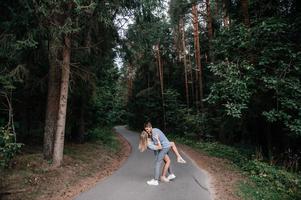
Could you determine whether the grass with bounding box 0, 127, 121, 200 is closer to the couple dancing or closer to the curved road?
the curved road

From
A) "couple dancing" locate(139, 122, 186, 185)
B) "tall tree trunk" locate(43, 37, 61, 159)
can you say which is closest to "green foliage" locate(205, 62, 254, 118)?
"couple dancing" locate(139, 122, 186, 185)

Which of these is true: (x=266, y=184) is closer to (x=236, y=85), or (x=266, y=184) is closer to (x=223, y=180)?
(x=223, y=180)

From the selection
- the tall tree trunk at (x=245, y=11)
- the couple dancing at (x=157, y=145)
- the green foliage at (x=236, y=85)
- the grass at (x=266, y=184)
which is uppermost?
the tall tree trunk at (x=245, y=11)

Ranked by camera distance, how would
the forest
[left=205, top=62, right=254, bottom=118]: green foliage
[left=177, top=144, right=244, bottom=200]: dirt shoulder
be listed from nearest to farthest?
1. [left=177, top=144, right=244, bottom=200]: dirt shoulder
2. the forest
3. [left=205, top=62, right=254, bottom=118]: green foliage

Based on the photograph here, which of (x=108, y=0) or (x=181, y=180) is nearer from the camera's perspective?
(x=181, y=180)

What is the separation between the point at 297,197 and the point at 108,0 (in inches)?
312

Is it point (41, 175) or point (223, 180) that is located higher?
point (41, 175)

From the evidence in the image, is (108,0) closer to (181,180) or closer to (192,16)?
(181,180)


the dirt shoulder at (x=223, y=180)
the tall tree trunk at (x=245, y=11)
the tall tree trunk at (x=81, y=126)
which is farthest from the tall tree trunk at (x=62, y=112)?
the tall tree trunk at (x=245, y=11)

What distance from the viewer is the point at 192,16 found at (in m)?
19.4

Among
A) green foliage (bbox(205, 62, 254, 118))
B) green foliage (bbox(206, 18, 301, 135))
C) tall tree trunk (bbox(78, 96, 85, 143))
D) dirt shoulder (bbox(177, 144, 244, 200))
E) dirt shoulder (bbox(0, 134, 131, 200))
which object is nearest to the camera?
dirt shoulder (bbox(177, 144, 244, 200))

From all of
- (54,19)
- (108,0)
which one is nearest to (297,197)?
(108,0)

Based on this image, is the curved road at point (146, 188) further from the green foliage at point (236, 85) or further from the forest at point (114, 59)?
the green foliage at point (236, 85)

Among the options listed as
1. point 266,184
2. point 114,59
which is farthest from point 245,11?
point 266,184
